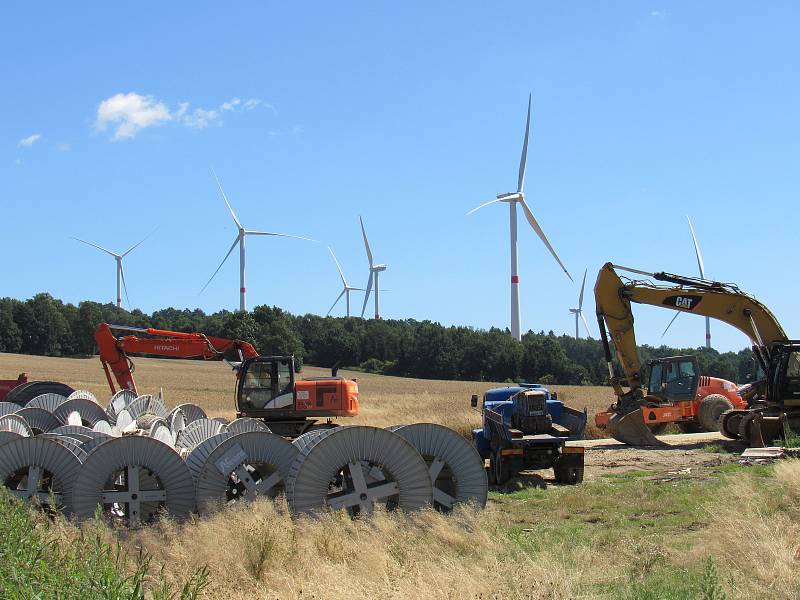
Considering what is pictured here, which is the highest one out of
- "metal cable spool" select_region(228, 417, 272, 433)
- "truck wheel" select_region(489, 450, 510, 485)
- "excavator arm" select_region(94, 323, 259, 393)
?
"excavator arm" select_region(94, 323, 259, 393)

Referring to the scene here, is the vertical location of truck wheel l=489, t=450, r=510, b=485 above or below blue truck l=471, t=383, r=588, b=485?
below

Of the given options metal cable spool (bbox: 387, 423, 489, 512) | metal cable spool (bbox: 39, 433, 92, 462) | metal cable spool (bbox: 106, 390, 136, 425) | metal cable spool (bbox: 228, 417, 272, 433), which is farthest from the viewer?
metal cable spool (bbox: 106, 390, 136, 425)

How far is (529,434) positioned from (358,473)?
8.16 m

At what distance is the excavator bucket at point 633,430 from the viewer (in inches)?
902

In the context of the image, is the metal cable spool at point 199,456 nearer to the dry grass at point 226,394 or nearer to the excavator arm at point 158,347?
the excavator arm at point 158,347

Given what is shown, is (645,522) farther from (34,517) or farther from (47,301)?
(47,301)

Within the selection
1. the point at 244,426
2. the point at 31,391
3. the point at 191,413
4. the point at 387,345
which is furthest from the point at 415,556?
the point at 387,345

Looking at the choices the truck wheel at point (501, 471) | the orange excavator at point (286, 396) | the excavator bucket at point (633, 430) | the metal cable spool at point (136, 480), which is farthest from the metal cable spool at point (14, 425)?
the excavator bucket at point (633, 430)

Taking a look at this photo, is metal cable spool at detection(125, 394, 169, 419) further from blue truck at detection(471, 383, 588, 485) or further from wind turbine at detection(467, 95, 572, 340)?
wind turbine at detection(467, 95, 572, 340)

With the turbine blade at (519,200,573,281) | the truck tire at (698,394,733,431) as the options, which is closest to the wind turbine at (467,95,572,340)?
the turbine blade at (519,200,573,281)

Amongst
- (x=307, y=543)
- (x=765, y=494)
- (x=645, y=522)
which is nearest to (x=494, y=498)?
(x=645, y=522)

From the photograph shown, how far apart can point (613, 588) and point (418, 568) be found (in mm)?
1593

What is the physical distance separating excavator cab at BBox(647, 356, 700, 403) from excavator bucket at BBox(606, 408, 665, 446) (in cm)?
257

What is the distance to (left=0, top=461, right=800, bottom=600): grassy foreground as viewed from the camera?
6457 millimetres
